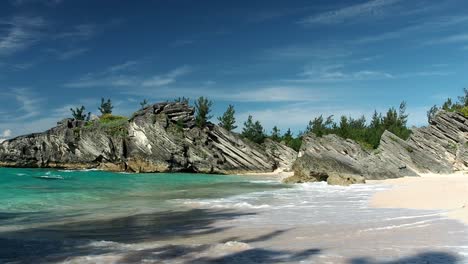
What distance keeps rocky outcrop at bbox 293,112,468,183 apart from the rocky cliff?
14604 mm

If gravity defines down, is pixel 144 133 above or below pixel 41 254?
above

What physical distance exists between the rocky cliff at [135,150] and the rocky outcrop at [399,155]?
575 inches

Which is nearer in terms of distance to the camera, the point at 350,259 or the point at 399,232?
the point at 350,259

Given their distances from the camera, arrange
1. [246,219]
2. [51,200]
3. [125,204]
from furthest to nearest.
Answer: [51,200] → [125,204] → [246,219]

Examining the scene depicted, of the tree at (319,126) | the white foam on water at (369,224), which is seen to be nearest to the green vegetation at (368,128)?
the tree at (319,126)

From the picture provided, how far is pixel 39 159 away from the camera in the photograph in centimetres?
6334

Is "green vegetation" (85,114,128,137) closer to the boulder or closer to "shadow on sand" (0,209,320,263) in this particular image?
the boulder

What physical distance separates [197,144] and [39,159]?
26088 mm

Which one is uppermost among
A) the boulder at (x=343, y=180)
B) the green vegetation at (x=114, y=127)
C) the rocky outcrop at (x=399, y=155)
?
the green vegetation at (x=114, y=127)

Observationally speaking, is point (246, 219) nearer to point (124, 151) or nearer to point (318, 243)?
point (318, 243)

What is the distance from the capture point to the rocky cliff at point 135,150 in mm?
62438

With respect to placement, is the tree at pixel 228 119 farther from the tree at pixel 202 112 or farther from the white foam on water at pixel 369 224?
the white foam on water at pixel 369 224

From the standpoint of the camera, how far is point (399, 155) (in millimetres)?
44844

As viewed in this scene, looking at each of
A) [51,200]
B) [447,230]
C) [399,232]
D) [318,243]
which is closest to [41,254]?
[318,243]
